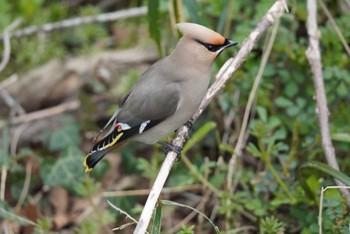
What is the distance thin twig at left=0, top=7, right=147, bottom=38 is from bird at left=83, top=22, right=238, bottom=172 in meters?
1.82

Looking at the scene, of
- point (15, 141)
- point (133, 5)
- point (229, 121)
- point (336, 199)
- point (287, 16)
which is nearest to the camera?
point (336, 199)

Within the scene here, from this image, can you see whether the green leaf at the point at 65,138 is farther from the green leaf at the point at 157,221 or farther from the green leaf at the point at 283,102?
the green leaf at the point at 157,221

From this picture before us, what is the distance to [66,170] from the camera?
14.6 feet

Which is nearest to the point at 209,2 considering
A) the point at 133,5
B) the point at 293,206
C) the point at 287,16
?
the point at 287,16

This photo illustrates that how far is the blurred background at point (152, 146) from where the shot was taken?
3.76 m

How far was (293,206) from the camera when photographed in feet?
12.1

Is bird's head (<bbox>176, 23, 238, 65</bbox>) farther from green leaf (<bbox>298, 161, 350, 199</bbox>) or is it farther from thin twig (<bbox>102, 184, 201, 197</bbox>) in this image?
thin twig (<bbox>102, 184, 201, 197</bbox>)

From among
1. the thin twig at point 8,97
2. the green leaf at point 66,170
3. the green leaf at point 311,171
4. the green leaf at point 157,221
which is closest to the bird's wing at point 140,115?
the green leaf at point 157,221

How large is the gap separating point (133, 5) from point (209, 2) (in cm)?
115

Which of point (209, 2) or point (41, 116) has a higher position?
point (209, 2)

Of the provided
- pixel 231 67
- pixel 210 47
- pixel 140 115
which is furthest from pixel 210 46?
pixel 140 115

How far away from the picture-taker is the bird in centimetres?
328

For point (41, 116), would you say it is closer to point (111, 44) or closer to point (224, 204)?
point (111, 44)

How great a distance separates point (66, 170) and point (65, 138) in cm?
25
